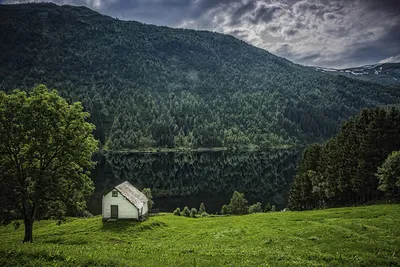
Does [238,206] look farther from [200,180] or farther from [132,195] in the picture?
[200,180]

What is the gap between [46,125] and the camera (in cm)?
2961

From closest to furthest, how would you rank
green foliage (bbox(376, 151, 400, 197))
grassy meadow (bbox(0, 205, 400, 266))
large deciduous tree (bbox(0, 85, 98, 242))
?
1. grassy meadow (bbox(0, 205, 400, 266))
2. large deciduous tree (bbox(0, 85, 98, 242))
3. green foliage (bbox(376, 151, 400, 197))

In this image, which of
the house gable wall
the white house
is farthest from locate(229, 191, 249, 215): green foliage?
the house gable wall

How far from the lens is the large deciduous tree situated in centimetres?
2809

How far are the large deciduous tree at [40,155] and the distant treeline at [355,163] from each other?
161 feet

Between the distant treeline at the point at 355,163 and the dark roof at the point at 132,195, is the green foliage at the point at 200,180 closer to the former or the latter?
the distant treeline at the point at 355,163

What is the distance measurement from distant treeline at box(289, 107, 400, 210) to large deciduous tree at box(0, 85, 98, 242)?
49.1 m

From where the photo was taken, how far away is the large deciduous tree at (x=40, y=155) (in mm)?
28094

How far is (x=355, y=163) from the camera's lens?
58844 mm

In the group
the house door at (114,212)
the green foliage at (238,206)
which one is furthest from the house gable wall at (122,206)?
the green foliage at (238,206)

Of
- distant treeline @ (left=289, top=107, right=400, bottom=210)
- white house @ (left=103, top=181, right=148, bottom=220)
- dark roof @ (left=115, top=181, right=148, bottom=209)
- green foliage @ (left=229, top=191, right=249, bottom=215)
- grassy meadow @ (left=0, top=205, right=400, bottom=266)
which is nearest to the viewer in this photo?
grassy meadow @ (left=0, top=205, right=400, bottom=266)

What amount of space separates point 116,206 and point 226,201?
57.6 meters

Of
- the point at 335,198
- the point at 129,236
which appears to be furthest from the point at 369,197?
the point at 129,236

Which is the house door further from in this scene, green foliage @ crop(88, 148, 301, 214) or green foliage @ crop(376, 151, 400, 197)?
green foliage @ crop(376, 151, 400, 197)
